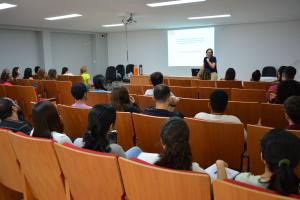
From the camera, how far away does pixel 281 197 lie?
857mm

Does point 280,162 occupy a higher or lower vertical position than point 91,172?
higher

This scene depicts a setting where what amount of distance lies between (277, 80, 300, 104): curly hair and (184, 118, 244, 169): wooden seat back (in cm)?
113

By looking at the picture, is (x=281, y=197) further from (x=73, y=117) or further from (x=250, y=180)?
(x=73, y=117)

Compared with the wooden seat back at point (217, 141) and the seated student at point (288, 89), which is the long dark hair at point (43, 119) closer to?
the wooden seat back at point (217, 141)

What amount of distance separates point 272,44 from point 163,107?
27.2ft

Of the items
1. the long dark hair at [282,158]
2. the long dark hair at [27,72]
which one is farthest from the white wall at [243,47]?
the long dark hair at [282,158]

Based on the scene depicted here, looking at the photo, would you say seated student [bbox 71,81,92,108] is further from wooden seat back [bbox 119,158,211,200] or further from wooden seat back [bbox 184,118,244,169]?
wooden seat back [bbox 119,158,211,200]

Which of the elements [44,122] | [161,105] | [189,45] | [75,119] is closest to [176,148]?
[44,122]

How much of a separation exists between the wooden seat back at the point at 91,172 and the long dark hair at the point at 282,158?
0.78m

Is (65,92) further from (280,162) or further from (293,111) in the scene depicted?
(280,162)

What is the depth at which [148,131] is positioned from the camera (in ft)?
7.52

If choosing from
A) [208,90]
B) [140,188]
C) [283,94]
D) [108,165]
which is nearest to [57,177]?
[108,165]

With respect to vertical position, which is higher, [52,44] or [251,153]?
[52,44]

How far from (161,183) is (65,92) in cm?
451
